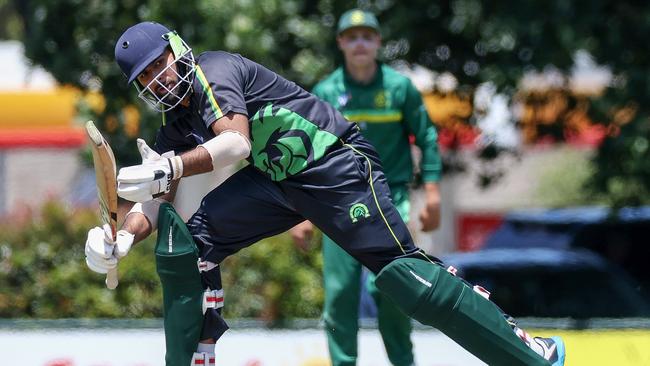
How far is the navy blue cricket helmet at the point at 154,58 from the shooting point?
4.92m

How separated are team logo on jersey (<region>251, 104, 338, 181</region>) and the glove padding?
2.18 ft

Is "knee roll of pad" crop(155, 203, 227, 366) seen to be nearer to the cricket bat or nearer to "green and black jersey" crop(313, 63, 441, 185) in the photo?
the cricket bat

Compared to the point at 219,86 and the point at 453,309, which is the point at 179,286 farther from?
the point at 453,309

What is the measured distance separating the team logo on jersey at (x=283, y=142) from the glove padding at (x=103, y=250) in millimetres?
666

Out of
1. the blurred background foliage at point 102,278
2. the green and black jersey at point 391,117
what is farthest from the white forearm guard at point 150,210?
the blurred background foliage at point 102,278

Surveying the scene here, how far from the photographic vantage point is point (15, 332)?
7.13 metres

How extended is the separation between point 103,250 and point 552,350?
6.17 ft

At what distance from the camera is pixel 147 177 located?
466 cm

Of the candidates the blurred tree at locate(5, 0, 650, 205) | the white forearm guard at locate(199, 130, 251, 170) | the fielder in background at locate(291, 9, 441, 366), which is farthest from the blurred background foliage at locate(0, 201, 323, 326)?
the white forearm guard at locate(199, 130, 251, 170)

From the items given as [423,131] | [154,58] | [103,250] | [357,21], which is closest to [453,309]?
[103,250]

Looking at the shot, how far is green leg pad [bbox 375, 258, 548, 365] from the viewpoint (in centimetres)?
509

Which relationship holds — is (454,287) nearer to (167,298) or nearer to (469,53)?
(167,298)

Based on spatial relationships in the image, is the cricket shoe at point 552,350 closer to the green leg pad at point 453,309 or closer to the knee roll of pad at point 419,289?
the green leg pad at point 453,309

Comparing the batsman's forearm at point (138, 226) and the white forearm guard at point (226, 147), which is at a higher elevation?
the white forearm guard at point (226, 147)
